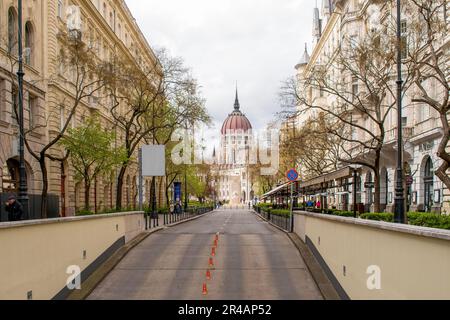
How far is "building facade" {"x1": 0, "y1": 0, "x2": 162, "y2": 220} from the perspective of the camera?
27609 mm

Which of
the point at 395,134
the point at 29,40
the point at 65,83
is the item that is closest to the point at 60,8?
the point at 65,83

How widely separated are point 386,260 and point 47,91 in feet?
96.4

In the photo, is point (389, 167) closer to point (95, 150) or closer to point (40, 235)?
point (95, 150)

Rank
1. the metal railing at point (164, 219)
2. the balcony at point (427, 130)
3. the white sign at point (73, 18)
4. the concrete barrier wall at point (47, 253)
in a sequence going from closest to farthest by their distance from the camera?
the concrete barrier wall at point (47, 253) < the balcony at point (427, 130) < the metal railing at point (164, 219) < the white sign at point (73, 18)

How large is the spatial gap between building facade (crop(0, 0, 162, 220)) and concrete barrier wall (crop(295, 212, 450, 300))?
16.4 metres

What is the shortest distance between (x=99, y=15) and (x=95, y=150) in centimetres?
1782

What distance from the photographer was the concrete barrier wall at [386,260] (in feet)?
21.3

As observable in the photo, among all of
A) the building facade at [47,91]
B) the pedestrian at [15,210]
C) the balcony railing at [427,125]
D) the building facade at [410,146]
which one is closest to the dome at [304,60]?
the building facade at [410,146]

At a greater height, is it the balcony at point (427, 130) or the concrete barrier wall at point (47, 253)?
the balcony at point (427, 130)

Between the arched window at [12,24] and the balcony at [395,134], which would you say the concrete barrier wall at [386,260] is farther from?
the balcony at [395,134]

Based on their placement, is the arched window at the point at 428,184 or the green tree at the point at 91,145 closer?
the green tree at the point at 91,145

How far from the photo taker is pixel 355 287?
1027 cm

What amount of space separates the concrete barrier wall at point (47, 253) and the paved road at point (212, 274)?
0.84m

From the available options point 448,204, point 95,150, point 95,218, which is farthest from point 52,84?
point 448,204
